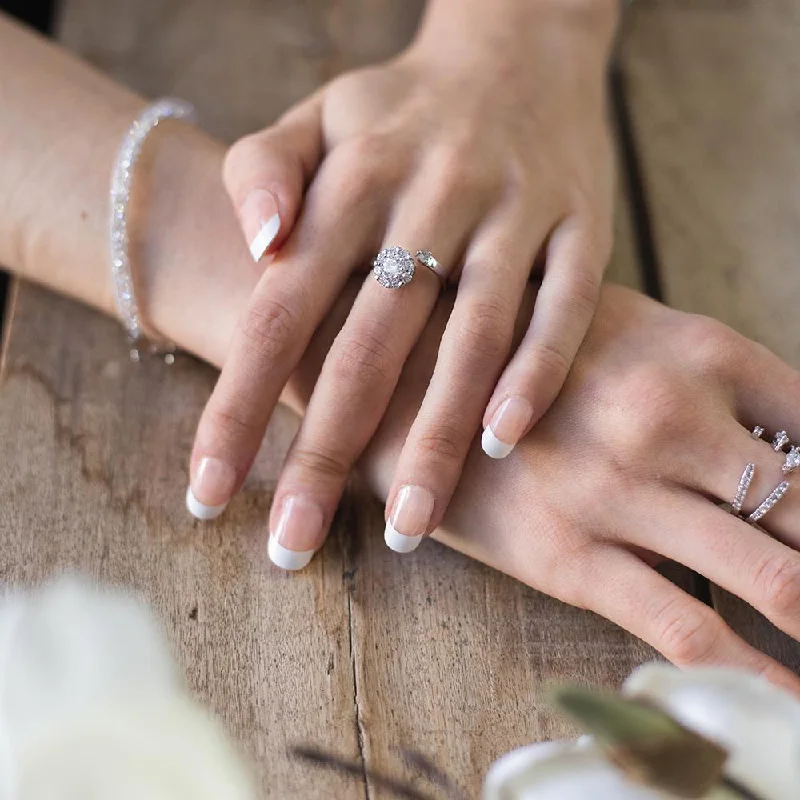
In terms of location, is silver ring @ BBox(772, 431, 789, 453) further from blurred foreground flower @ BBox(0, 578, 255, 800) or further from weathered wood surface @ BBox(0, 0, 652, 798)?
blurred foreground flower @ BBox(0, 578, 255, 800)

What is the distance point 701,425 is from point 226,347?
1.20ft

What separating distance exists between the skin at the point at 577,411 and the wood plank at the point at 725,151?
149mm

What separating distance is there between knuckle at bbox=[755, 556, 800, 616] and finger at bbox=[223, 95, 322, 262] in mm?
409

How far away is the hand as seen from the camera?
0.57m

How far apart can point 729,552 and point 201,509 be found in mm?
355

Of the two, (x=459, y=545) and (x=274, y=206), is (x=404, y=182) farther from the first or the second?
(x=459, y=545)

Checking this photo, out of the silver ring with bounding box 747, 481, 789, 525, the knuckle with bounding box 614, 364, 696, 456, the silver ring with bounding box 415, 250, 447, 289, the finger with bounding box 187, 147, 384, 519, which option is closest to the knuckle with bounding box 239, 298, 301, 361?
the finger with bounding box 187, 147, 384, 519

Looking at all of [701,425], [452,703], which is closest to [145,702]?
[452,703]

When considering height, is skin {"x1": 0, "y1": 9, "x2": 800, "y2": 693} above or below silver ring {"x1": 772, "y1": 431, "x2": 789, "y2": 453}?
below

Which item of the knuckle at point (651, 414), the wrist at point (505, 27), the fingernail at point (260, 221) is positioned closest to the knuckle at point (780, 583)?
the knuckle at point (651, 414)

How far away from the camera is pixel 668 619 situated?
57 centimetres

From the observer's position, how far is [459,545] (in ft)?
2.09

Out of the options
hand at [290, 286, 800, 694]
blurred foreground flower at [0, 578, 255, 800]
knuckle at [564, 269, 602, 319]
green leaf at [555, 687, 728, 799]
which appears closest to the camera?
green leaf at [555, 687, 728, 799]

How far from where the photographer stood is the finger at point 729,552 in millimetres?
560
